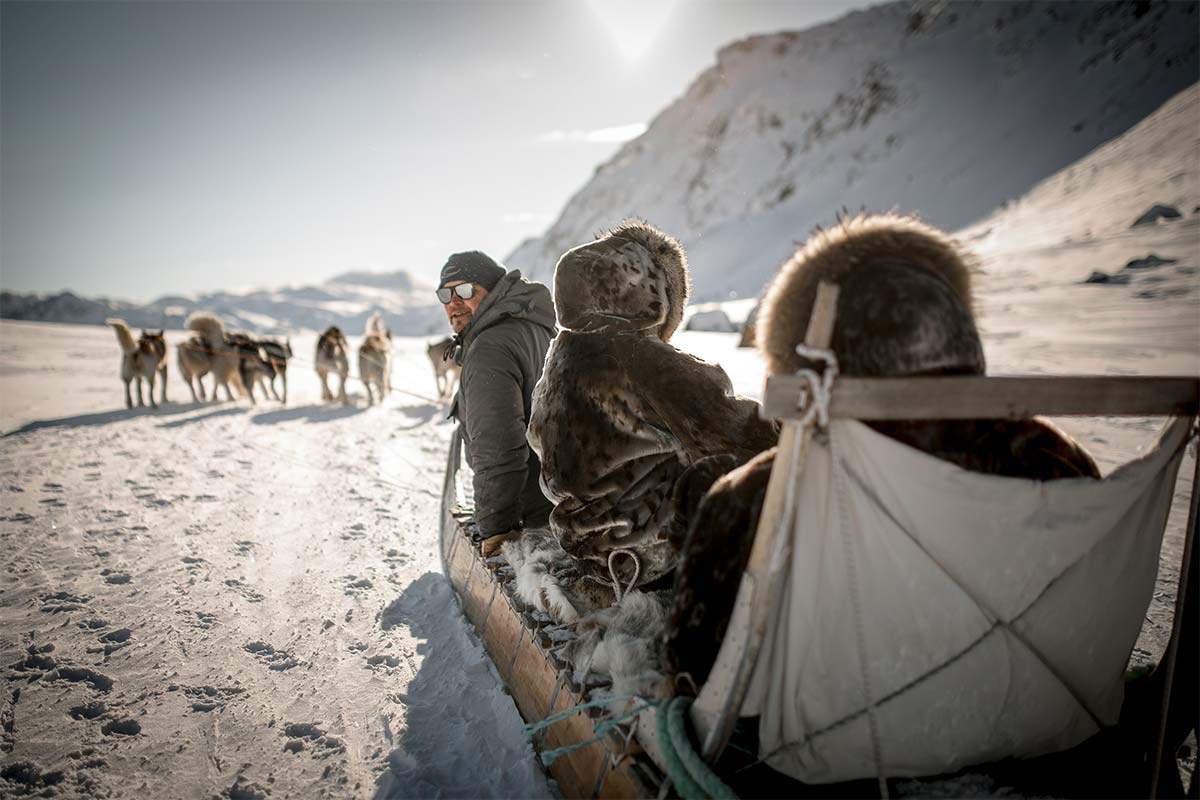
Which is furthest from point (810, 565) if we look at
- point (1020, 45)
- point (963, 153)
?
point (1020, 45)

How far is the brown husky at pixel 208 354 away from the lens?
10797 millimetres

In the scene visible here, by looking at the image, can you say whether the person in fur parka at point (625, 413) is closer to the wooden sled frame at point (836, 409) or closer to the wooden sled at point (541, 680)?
the wooden sled at point (541, 680)

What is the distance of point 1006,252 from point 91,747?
28188mm

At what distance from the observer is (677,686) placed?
4.41 feet

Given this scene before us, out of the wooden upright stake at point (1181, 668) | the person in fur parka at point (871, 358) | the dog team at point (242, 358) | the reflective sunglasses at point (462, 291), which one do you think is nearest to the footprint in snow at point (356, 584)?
the reflective sunglasses at point (462, 291)

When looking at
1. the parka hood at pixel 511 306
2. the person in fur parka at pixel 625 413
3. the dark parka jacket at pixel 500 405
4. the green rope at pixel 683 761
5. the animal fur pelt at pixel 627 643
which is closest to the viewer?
the green rope at pixel 683 761

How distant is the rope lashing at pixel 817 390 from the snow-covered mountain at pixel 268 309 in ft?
133

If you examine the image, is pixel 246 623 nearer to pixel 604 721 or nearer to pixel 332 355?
pixel 604 721

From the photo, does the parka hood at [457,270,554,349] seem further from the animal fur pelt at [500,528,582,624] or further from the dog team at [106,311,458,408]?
the dog team at [106,311,458,408]

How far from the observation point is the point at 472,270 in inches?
125

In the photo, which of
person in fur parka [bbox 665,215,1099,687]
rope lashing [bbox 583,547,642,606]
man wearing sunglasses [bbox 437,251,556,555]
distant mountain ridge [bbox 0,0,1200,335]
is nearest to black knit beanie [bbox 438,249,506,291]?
man wearing sunglasses [bbox 437,251,556,555]

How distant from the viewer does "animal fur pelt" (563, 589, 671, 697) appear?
5.02 ft

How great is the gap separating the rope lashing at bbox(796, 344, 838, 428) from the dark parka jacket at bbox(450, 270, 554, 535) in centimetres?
186

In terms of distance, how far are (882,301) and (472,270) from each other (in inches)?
98.5
